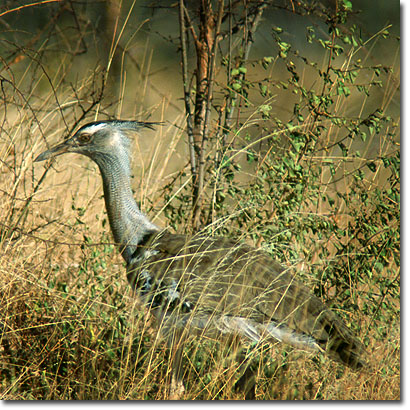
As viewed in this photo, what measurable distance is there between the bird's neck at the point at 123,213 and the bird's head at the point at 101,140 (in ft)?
0.31

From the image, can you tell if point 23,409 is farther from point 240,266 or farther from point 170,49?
point 170,49

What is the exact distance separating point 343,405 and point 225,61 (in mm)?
1663

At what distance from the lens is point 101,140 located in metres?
3.00

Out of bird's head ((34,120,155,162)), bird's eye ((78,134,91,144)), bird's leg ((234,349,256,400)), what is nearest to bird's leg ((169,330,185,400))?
bird's leg ((234,349,256,400))

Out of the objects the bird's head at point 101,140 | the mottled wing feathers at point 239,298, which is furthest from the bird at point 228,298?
the bird's head at point 101,140

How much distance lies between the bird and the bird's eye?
59 centimetres

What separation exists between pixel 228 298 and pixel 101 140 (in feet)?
3.32

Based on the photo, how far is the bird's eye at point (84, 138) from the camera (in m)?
3.00

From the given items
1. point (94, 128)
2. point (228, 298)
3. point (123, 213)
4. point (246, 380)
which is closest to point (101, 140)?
point (94, 128)

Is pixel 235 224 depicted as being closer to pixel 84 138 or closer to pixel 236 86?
pixel 236 86

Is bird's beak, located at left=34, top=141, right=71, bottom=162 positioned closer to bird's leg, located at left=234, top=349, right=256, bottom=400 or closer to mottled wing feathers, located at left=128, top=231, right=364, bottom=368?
mottled wing feathers, located at left=128, top=231, right=364, bottom=368

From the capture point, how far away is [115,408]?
7.70ft

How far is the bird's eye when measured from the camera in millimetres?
3002

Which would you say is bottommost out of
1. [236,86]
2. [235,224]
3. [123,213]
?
[235,224]
